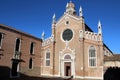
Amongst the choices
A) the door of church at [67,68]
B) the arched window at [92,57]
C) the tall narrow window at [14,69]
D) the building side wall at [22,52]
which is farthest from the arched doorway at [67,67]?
the tall narrow window at [14,69]

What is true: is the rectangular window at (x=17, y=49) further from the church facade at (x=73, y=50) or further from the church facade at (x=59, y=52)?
the church facade at (x=73, y=50)

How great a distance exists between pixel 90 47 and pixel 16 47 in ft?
39.4

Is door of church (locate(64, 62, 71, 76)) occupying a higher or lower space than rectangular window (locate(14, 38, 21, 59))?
lower

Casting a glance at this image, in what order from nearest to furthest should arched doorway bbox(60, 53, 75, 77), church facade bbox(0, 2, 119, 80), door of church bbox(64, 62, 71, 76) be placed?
church facade bbox(0, 2, 119, 80), arched doorway bbox(60, 53, 75, 77), door of church bbox(64, 62, 71, 76)

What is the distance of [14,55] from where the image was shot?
2311cm

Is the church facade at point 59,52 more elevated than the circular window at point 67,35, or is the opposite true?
the circular window at point 67,35

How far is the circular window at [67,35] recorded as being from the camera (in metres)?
28.6

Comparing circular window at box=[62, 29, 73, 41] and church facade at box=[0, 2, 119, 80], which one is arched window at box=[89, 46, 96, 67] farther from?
circular window at box=[62, 29, 73, 41]

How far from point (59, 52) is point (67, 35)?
350 centimetres

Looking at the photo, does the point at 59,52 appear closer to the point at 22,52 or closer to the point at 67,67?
the point at 67,67

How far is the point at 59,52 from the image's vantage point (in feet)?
95.7

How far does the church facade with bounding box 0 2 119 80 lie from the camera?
22859 mm

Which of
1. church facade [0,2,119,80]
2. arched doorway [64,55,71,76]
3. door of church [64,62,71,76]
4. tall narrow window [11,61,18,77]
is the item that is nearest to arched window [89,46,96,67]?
church facade [0,2,119,80]

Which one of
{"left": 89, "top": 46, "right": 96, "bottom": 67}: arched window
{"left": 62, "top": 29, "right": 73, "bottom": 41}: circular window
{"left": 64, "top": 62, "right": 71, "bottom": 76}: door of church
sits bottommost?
{"left": 64, "top": 62, "right": 71, "bottom": 76}: door of church
